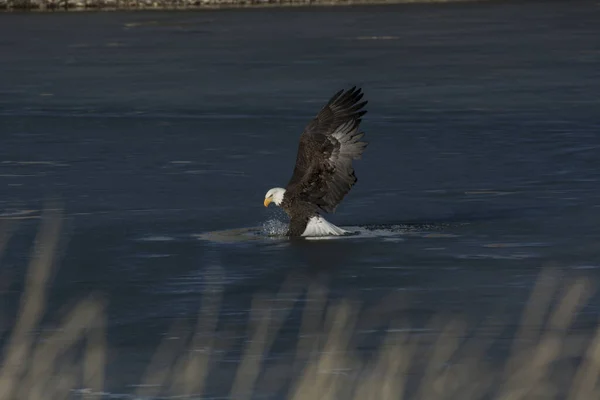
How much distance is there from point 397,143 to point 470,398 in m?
12.1

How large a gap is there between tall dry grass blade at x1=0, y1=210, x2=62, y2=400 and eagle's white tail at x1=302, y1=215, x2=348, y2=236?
6.39 ft

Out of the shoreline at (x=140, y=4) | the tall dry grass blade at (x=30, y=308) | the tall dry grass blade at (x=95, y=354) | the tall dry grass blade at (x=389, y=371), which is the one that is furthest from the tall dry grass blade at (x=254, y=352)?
the shoreline at (x=140, y=4)

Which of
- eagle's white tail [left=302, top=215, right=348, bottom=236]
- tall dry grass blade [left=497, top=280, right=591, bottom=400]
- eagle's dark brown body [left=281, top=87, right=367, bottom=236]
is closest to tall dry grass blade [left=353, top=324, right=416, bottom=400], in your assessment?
tall dry grass blade [left=497, top=280, right=591, bottom=400]

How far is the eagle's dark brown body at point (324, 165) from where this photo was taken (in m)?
14.1

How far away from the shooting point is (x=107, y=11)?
45.4 metres

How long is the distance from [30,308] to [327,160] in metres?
4.05

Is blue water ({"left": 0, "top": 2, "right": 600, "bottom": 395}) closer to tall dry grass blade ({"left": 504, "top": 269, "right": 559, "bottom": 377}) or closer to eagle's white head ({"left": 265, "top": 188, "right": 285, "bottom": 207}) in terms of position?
tall dry grass blade ({"left": 504, "top": 269, "right": 559, "bottom": 377})

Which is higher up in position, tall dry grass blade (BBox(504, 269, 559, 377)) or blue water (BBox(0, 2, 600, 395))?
tall dry grass blade (BBox(504, 269, 559, 377))

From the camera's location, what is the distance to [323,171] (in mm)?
14398

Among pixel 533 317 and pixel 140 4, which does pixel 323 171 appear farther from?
pixel 140 4

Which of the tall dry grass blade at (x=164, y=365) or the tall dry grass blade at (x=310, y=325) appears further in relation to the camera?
the tall dry grass blade at (x=310, y=325)

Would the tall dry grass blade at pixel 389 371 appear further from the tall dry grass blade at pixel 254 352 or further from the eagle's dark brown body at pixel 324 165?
the eagle's dark brown body at pixel 324 165

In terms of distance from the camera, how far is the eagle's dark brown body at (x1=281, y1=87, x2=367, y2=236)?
14.1 m

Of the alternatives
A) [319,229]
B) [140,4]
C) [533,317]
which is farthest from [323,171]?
[140,4]
